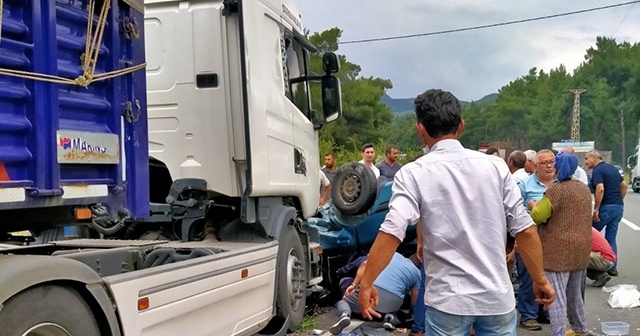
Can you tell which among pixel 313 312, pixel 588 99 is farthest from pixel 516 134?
pixel 313 312

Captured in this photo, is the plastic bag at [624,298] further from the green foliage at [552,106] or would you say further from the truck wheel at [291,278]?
the green foliage at [552,106]

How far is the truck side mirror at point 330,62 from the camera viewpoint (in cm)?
616

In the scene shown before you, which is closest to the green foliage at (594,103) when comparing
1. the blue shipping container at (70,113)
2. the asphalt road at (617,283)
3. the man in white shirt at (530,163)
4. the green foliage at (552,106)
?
the green foliage at (552,106)

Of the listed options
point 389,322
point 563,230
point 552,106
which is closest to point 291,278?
point 389,322

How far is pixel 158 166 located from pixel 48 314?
271 cm

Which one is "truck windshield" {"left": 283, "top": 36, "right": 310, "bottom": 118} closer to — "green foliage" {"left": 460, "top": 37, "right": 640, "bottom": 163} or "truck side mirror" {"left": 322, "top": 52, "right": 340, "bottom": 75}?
"truck side mirror" {"left": 322, "top": 52, "right": 340, "bottom": 75}

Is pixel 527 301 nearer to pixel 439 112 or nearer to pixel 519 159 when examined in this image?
pixel 519 159

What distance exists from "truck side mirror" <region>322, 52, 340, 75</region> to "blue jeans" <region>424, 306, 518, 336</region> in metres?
3.64

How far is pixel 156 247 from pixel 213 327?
2.63ft

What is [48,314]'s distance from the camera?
9.01 ft

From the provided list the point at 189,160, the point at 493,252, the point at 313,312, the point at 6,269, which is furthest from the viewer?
the point at 313,312

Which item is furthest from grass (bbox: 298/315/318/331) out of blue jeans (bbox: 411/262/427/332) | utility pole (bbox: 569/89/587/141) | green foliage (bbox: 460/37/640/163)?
utility pole (bbox: 569/89/587/141)

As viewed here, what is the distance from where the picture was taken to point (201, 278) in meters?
3.88

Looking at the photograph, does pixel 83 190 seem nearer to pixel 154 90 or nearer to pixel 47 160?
pixel 47 160
